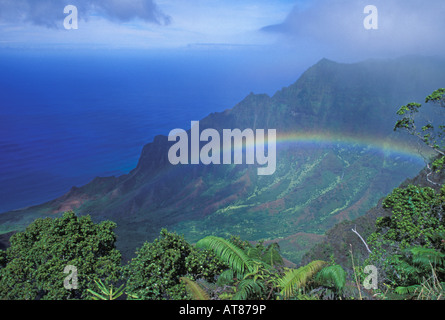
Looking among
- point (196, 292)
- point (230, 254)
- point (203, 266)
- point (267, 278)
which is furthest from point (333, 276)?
point (203, 266)

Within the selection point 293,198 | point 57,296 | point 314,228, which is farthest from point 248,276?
point 293,198

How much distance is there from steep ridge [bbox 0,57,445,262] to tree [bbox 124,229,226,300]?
1542 inches

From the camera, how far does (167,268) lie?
27.0 feet

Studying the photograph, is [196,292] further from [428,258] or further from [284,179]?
[284,179]

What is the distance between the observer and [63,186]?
254 feet

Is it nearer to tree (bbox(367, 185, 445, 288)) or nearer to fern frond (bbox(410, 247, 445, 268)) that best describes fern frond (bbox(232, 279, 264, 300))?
fern frond (bbox(410, 247, 445, 268))

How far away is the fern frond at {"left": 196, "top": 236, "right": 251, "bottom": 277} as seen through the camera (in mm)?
7738

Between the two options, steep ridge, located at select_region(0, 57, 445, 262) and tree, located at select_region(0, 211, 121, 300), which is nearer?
tree, located at select_region(0, 211, 121, 300)

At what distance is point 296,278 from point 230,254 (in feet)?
6.21

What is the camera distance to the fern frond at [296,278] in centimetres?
638

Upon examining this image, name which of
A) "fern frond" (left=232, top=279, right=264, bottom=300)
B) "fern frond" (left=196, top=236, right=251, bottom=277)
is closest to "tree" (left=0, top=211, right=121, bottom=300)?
"fern frond" (left=196, top=236, right=251, bottom=277)

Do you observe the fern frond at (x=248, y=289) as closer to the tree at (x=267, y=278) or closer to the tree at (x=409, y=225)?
the tree at (x=267, y=278)
